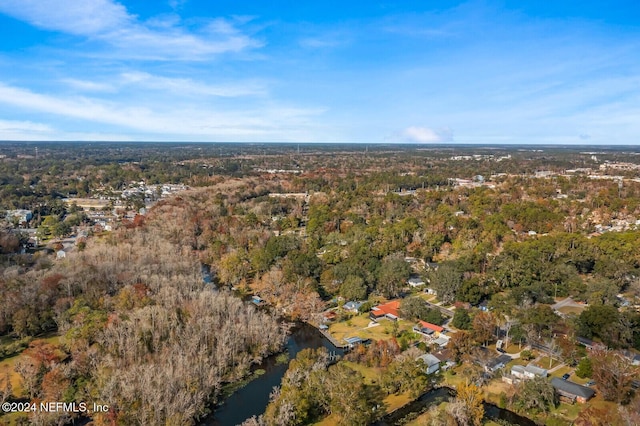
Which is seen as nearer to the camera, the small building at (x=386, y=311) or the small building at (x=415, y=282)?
the small building at (x=386, y=311)

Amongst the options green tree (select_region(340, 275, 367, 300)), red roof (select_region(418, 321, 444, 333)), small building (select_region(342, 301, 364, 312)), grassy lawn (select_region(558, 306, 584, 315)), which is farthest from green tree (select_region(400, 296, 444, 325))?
grassy lawn (select_region(558, 306, 584, 315))

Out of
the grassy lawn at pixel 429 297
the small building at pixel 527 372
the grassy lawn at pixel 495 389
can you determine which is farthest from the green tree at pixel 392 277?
the grassy lawn at pixel 495 389

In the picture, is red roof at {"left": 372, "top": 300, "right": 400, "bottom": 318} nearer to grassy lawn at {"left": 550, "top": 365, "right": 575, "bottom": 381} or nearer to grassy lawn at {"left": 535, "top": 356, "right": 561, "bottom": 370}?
grassy lawn at {"left": 535, "top": 356, "right": 561, "bottom": 370}

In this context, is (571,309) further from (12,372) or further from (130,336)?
(12,372)

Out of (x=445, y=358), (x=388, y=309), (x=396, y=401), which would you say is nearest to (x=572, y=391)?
(x=445, y=358)

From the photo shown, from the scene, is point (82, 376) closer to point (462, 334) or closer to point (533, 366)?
point (462, 334)

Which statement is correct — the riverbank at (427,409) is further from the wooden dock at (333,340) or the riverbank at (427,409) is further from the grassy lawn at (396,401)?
the wooden dock at (333,340)
